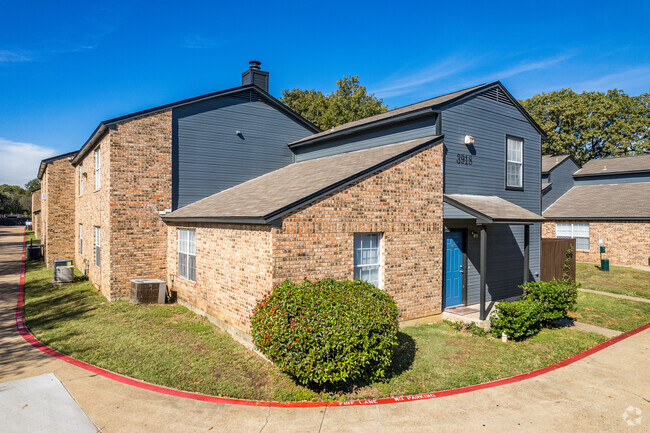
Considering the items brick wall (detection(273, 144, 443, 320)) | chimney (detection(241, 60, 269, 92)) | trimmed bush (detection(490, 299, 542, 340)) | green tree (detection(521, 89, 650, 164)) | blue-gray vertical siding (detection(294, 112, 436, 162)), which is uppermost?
green tree (detection(521, 89, 650, 164))

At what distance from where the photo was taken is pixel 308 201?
8.66 m

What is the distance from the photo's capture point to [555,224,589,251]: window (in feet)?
84.1

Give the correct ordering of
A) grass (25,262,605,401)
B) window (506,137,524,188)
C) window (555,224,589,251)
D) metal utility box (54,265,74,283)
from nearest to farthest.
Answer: grass (25,262,605,401) < window (506,137,524,188) < metal utility box (54,265,74,283) < window (555,224,589,251)

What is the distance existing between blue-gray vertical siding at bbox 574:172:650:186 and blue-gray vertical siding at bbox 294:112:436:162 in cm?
2615

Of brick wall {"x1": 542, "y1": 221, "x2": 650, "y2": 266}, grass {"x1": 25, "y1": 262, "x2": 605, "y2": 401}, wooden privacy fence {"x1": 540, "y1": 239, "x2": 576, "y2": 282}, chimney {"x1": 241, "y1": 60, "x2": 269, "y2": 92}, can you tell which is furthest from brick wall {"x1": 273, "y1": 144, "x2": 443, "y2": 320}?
brick wall {"x1": 542, "y1": 221, "x2": 650, "y2": 266}

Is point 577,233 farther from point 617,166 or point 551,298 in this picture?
point 551,298

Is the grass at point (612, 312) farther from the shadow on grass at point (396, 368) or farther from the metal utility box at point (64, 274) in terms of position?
the metal utility box at point (64, 274)

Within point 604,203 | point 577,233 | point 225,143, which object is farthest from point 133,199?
point 604,203

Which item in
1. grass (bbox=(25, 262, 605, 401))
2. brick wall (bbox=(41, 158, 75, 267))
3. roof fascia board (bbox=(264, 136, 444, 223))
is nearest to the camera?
grass (bbox=(25, 262, 605, 401))

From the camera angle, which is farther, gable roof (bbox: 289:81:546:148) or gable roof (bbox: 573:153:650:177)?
gable roof (bbox: 573:153:650:177)

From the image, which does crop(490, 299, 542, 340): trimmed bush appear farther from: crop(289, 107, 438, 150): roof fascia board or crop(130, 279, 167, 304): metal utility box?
crop(130, 279, 167, 304): metal utility box

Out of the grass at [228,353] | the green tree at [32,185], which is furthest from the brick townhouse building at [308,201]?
the green tree at [32,185]

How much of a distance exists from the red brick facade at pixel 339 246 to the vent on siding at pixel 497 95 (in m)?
3.49

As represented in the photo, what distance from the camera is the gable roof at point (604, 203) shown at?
24.1 meters
